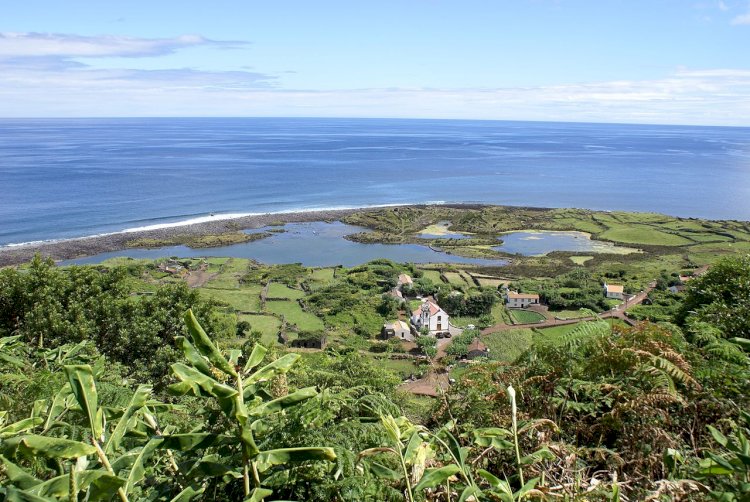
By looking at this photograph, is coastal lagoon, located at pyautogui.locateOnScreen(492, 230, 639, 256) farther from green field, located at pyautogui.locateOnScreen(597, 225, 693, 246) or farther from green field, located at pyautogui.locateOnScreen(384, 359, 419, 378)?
green field, located at pyautogui.locateOnScreen(384, 359, 419, 378)

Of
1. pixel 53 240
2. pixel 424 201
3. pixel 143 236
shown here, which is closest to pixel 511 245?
pixel 424 201

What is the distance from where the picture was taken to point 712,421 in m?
4.20

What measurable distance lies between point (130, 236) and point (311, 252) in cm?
1619

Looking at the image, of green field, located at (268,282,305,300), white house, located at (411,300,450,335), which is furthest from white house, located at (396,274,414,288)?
white house, located at (411,300,450,335)

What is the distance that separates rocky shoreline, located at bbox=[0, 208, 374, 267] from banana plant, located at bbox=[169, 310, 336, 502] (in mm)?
40951

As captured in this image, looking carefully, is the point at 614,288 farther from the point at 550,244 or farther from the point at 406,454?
the point at 406,454

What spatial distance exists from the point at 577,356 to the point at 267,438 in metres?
3.42

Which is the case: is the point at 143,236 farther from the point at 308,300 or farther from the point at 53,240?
the point at 308,300

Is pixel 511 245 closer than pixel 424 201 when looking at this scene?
Yes

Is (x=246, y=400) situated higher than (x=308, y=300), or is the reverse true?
(x=246, y=400)

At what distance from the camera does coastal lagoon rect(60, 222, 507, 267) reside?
4228cm

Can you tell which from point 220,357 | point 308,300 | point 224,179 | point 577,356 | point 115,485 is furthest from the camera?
point 224,179

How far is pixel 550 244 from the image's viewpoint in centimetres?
4825

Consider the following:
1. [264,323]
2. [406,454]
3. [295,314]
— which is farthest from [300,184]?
[406,454]
